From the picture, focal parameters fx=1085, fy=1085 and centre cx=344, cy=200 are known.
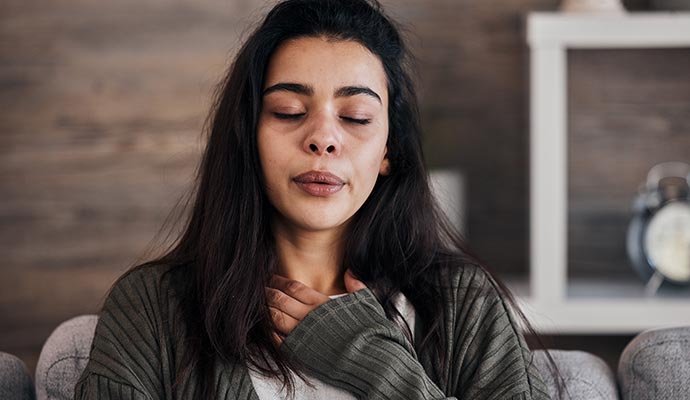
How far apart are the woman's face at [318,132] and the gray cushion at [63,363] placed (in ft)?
1.19

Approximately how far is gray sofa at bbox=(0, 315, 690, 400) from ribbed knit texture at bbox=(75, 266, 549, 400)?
4.1 inches

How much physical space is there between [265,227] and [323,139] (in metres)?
0.18

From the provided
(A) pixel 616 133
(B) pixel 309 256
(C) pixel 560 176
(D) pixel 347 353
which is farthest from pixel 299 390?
(A) pixel 616 133

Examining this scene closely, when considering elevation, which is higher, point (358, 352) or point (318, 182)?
point (318, 182)

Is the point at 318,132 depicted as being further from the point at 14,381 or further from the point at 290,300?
the point at 14,381

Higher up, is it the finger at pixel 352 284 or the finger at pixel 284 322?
Answer: the finger at pixel 352 284

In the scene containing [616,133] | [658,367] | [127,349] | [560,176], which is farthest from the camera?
[616,133]

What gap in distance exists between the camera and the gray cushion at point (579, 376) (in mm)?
1540

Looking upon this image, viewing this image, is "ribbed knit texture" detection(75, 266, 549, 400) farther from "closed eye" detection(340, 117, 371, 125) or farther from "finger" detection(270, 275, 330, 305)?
"closed eye" detection(340, 117, 371, 125)

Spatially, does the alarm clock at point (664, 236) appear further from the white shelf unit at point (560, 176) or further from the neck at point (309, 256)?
the neck at point (309, 256)

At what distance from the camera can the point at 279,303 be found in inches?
59.3

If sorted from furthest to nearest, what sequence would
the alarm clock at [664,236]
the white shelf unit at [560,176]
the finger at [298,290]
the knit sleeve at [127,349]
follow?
the alarm clock at [664,236]
the white shelf unit at [560,176]
the finger at [298,290]
the knit sleeve at [127,349]

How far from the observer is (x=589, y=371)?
1.57 m

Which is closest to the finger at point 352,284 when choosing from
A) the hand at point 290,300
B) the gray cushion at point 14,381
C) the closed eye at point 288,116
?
the hand at point 290,300
